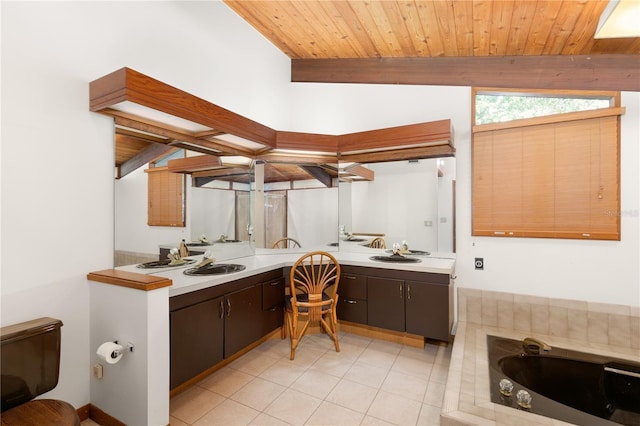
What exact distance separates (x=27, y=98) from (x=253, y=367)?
2.50 metres

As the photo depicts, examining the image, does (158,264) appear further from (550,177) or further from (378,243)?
(550,177)

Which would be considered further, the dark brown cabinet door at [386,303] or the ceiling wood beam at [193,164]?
the dark brown cabinet door at [386,303]

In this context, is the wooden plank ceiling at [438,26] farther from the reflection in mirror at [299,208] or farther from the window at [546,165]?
the reflection in mirror at [299,208]

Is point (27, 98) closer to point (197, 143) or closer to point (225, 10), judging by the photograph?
point (197, 143)

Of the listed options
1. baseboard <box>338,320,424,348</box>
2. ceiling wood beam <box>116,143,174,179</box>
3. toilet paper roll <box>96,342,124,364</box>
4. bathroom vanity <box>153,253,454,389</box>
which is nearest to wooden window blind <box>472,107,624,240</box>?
bathroom vanity <box>153,253,454,389</box>

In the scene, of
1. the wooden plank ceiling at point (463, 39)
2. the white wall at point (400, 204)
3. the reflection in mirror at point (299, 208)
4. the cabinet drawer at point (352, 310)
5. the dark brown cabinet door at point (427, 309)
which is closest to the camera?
the wooden plank ceiling at point (463, 39)

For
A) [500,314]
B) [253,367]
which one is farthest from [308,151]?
[500,314]

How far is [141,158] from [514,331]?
362 centimetres

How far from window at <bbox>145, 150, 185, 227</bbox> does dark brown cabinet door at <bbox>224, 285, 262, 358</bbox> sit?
33.9 inches

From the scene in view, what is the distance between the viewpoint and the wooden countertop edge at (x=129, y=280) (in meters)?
1.70

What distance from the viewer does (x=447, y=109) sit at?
319 cm

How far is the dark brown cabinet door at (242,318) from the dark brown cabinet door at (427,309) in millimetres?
1466

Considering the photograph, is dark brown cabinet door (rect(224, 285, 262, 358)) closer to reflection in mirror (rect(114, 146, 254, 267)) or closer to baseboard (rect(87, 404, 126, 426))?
reflection in mirror (rect(114, 146, 254, 267))

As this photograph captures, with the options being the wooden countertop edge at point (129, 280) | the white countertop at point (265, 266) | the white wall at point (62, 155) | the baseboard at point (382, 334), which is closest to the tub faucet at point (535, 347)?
the white countertop at point (265, 266)
